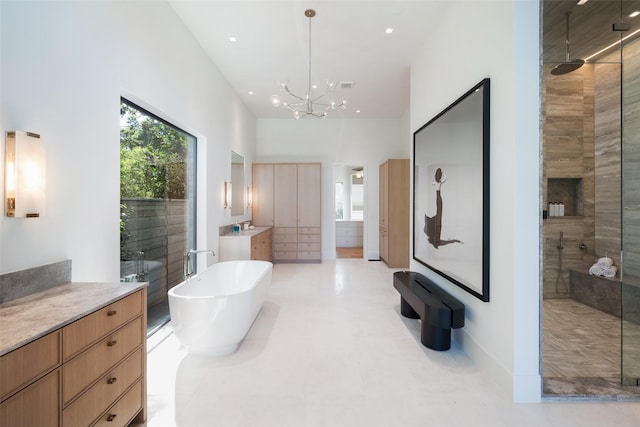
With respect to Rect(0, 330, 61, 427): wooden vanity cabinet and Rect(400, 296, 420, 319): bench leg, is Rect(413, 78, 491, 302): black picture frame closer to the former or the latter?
Rect(400, 296, 420, 319): bench leg

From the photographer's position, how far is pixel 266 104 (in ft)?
19.7

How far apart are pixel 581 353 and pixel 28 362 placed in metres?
3.78

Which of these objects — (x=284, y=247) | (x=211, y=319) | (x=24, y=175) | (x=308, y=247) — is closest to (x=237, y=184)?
(x=284, y=247)

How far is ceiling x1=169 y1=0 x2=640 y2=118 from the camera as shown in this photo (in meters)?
2.90

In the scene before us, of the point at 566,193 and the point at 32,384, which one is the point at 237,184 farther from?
the point at 566,193

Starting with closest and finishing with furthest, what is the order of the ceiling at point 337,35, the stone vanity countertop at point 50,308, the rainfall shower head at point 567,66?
1. the stone vanity countertop at point 50,308
2. the ceiling at point 337,35
3. the rainfall shower head at point 567,66

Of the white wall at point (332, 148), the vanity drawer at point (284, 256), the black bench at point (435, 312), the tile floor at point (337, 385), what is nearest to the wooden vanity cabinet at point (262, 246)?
the vanity drawer at point (284, 256)

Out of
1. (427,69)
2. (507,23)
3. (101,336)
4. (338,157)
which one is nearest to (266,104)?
(338,157)

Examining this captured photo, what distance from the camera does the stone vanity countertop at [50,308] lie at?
1034 mm

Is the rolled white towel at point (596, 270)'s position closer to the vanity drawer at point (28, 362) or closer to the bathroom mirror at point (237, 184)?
the vanity drawer at point (28, 362)

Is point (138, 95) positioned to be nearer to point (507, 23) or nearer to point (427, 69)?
point (507, 23)

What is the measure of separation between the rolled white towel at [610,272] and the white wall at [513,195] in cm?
237

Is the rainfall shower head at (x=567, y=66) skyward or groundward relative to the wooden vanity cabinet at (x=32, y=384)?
skyward

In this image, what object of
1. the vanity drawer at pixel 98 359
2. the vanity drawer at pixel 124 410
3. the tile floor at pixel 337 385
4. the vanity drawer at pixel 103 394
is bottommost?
the tile floor at pixel 337 385
